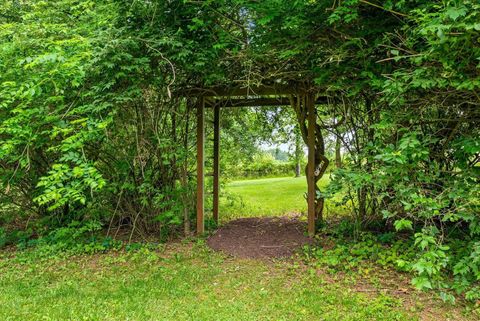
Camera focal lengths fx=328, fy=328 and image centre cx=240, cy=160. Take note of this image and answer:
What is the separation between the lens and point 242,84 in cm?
432

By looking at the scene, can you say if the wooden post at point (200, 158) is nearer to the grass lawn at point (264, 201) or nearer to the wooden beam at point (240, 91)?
the wooden beam at point (240, 91)

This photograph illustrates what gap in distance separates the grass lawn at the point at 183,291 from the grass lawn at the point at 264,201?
2015mm

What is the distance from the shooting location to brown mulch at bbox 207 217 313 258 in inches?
160

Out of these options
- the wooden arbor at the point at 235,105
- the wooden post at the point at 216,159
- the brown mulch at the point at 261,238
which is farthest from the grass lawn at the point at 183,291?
the wooden post at the point at 216,159

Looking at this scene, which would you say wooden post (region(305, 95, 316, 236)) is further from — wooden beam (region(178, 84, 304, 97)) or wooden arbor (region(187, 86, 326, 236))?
wooden beam (region(178, 84, 304, 97))

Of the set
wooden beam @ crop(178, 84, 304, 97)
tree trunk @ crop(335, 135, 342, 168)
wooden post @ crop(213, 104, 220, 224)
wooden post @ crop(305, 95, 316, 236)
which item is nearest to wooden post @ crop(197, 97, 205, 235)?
wooden beam @ crop(178, 84, 304, 97)

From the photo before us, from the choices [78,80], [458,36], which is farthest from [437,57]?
[78,80]

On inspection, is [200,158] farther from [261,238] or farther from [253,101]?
[261,238]

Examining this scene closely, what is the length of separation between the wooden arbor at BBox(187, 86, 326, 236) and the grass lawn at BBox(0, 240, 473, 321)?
3.20 ft

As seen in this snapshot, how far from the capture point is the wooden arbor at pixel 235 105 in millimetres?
4402

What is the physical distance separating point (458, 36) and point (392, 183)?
129cm

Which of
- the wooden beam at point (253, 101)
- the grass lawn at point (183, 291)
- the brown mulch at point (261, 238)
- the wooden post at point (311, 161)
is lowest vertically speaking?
the grass lawn at point (183, 291)

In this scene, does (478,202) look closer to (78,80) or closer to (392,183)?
(392,183)

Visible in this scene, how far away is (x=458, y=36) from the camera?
7.25 ft
